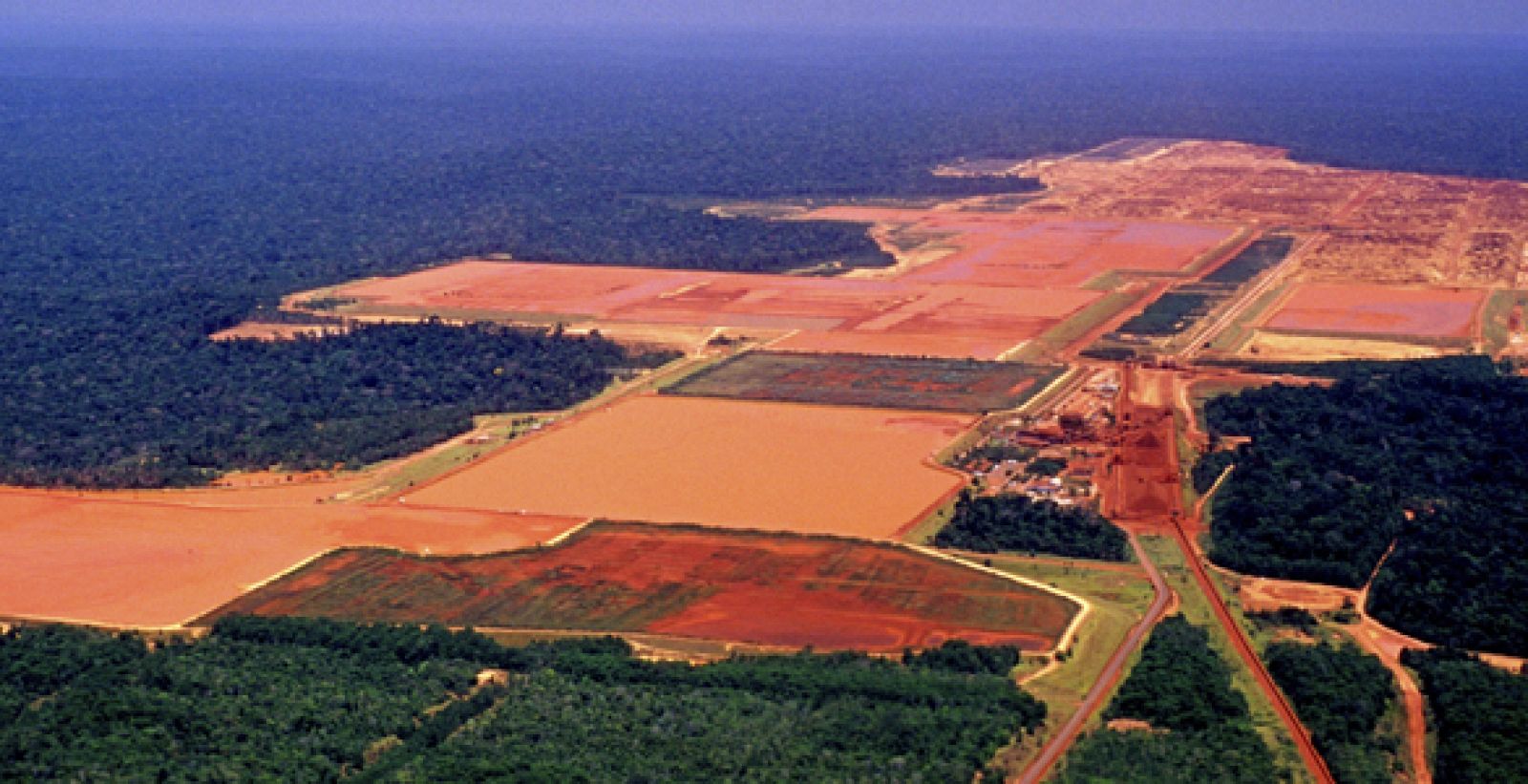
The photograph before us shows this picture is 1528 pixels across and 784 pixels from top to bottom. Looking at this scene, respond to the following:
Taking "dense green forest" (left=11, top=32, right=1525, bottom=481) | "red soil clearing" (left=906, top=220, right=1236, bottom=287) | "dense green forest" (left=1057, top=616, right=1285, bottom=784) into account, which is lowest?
"dense green forest" (left=11, top=32, right=1525, bottom=481)

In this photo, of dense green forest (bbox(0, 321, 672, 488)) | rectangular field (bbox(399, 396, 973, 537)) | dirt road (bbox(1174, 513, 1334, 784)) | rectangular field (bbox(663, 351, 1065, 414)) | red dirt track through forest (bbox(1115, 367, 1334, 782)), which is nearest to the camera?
dirt road (bbox(1174, 513, 1334, 784))

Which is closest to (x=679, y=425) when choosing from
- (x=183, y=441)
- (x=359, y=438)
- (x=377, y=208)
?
(x=359, y=438)

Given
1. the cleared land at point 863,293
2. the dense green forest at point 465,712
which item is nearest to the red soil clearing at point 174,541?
the dense green forest at point 465,712

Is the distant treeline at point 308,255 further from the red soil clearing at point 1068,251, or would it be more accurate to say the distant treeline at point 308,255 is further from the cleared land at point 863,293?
the red soil clearing at point 1068,251

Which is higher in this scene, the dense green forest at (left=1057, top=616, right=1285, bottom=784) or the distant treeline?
the dense green forest at (left=1057, top=616, right=1285, bottom=784)

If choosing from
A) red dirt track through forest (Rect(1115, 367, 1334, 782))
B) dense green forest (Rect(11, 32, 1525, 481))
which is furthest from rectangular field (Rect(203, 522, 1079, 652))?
dense green forest (Rect(11, 32, 1525, 481))

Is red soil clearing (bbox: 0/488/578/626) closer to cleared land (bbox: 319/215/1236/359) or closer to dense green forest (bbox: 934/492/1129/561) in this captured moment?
dense green forest (bbox: 934/492/1129/561)

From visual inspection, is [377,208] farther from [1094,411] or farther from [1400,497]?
[1400,497]
